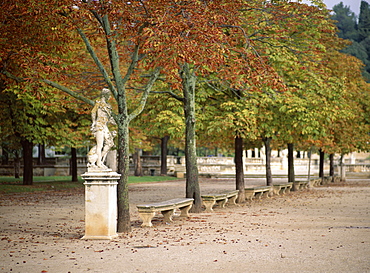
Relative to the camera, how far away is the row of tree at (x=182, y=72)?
40.6 ft

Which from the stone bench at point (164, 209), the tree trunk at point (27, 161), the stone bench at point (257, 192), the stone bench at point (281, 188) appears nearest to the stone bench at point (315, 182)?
the stone bench at point (281, 188)

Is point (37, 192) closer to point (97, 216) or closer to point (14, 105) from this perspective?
point (14, 105)

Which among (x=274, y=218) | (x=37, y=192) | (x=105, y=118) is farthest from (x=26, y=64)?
(x=37, y=192)

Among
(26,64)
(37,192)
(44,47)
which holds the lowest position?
(37,192)

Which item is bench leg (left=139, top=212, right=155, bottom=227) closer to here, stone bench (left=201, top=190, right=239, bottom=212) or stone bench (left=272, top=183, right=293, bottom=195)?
stone bench (left=201, top=190, right=239, bottom=212)

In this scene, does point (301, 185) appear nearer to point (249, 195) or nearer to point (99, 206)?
point (249, 195)

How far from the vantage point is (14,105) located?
95.2 feet

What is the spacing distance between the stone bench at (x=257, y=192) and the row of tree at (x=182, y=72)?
0.83m

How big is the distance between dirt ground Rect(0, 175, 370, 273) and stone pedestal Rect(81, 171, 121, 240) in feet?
0.98

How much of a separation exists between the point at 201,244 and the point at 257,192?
14.3 metres

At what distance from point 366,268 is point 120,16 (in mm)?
7978

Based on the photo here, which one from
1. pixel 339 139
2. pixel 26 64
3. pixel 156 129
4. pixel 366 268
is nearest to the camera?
pixel 366 268

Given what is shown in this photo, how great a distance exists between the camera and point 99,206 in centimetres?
1134

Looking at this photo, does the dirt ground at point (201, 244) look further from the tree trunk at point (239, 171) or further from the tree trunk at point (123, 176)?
the tree trunk at point (239, 171)
